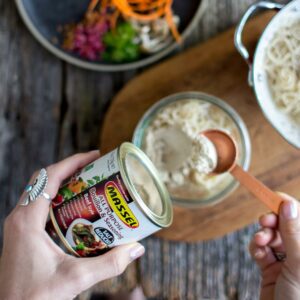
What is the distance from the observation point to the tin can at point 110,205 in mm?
754

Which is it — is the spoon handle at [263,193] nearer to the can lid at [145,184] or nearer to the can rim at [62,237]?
the can lid at [145,184]

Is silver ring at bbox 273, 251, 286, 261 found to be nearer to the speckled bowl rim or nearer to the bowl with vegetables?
the speckled bowl rim

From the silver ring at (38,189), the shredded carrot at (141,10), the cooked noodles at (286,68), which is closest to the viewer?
the silver ring at (38,189)

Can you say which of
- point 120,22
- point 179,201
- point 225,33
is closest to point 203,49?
point 225,33

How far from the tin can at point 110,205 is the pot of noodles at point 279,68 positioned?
299mm

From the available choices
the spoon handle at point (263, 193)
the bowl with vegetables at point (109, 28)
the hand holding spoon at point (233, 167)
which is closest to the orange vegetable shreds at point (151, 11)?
the bowl with vegetables at point (109, 28)

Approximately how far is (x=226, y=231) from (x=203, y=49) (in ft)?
1.39

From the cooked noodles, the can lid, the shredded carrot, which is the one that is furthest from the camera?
the shredded carrot

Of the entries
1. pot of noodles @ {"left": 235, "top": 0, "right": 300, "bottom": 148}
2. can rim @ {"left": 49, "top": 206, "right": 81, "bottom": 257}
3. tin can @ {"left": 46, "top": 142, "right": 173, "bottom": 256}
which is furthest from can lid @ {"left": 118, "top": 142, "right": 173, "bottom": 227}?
pot of noodles @ {"left": 235, "top": 0, "right": 300, "bottom": 148}

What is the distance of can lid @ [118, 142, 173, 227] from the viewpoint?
75cm

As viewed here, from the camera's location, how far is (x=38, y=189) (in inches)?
35.1

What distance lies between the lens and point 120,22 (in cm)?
117

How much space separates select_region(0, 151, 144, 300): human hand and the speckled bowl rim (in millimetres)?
226

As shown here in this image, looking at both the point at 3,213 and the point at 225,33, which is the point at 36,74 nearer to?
the point at 3,213
